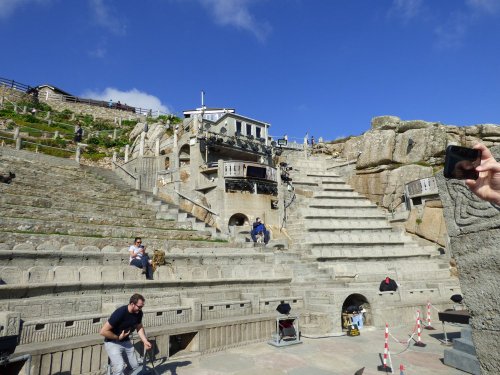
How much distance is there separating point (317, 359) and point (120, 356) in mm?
4614

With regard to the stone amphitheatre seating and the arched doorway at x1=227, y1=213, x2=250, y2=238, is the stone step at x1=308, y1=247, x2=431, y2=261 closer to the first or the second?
the stone amphitheatre seating

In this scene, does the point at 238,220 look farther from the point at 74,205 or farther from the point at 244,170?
the point at 74,205

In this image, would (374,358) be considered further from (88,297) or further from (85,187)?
(85,187)

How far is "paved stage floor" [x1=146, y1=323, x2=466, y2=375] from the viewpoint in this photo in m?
7.08

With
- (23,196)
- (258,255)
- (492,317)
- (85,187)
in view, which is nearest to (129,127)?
(85,187)

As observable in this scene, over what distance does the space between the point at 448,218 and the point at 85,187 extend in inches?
875

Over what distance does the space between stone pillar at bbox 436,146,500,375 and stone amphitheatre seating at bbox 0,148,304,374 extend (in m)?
6.47

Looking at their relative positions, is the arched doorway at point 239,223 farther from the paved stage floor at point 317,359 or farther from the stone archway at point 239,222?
the paved stage floor at point 317,359

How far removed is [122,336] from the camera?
5531mm

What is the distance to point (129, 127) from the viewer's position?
51.6 metres

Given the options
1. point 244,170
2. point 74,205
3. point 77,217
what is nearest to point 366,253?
point 244,170

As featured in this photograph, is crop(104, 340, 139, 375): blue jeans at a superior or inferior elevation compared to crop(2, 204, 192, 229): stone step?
inferior

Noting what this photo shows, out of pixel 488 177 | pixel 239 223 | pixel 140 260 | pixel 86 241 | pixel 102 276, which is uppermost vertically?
pixel 239 223

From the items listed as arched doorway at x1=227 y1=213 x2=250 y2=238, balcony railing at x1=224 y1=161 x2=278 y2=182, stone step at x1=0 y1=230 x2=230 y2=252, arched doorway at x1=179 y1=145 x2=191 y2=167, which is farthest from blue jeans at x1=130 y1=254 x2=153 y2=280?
arched doorway at x1=179 y1=145 x2=191 y2=167
